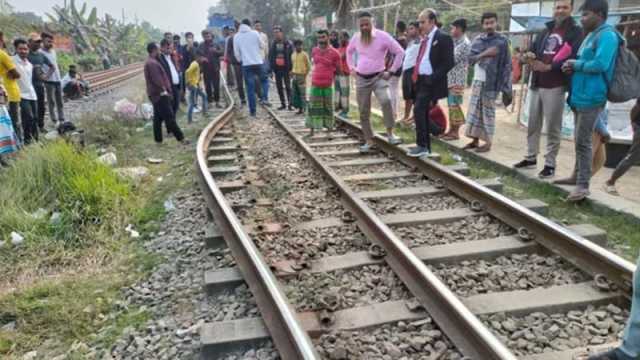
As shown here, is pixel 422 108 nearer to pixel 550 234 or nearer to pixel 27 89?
pixel 550 234

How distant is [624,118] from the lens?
684 centimetres

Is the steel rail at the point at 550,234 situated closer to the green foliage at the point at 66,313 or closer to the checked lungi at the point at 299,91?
the green foliage at the point at 66,313

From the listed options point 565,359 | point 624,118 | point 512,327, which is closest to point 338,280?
point 512,327

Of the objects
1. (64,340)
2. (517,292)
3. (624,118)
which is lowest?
(64,340)

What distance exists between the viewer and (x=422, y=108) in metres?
6.64

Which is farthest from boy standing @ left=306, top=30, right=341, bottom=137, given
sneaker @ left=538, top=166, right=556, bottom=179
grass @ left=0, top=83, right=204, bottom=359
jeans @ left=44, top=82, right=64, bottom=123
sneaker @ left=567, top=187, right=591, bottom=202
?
jeans @ left=44, top=82, right=64, bottom=123

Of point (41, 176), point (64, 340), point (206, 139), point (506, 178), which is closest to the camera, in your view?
point (64, 340)

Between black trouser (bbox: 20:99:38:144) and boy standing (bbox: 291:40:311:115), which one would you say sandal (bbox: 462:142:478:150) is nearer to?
Result: boy standing (bbox: 291:40:311:115)

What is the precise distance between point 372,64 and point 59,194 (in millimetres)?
4352

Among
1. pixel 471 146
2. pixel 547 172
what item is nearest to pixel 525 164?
pixel 547 172

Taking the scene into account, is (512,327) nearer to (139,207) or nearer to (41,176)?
(139,207)

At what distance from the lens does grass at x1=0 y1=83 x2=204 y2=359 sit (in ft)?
10.5

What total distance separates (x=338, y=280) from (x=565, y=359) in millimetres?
1487

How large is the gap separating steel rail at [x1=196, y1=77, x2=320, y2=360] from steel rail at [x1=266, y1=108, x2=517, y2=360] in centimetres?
83
